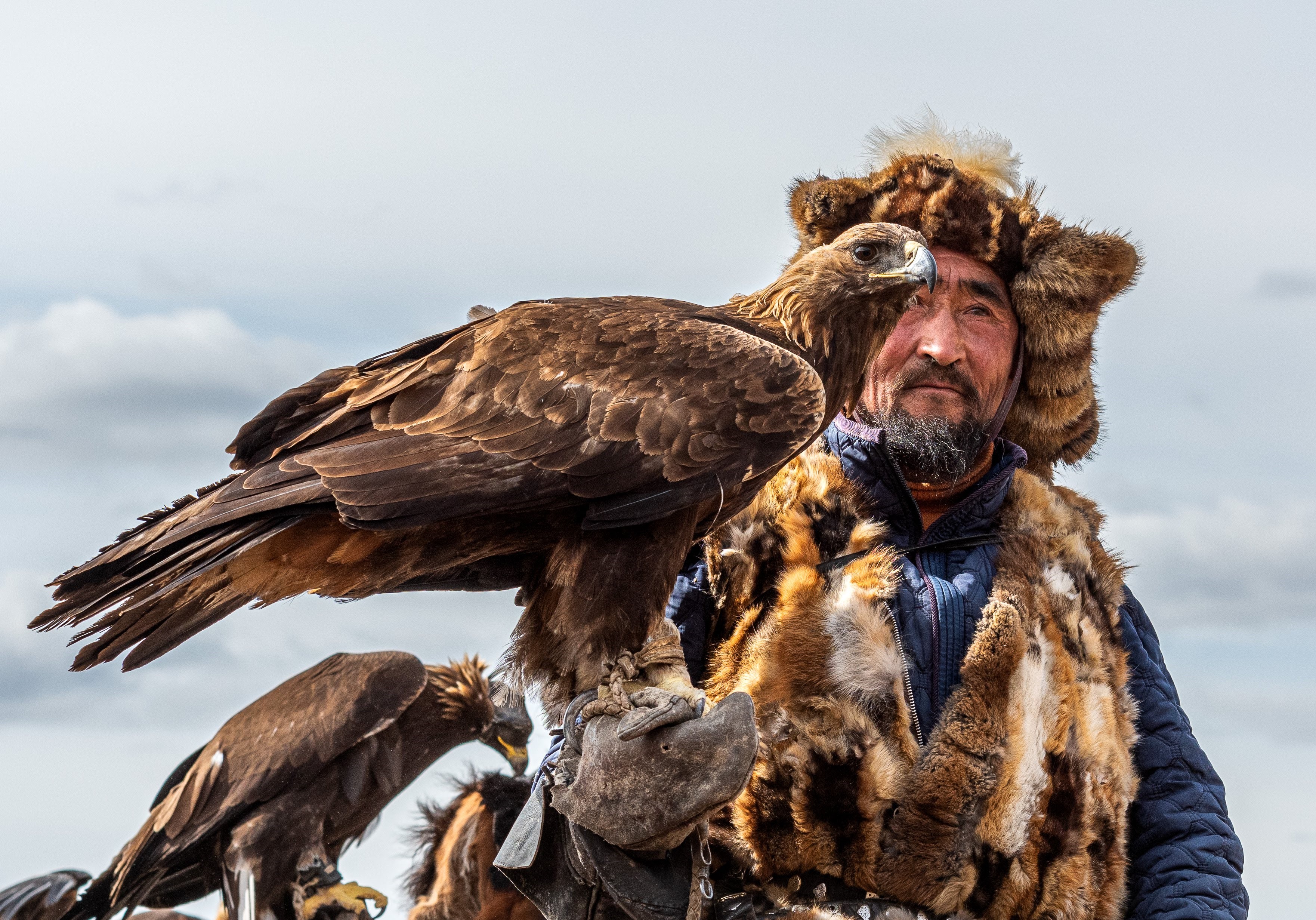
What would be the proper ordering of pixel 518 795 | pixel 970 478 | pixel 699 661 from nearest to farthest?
pixel 699 661, pixel 970 478, pixel 518 795

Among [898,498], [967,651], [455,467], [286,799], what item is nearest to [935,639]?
[967,651]

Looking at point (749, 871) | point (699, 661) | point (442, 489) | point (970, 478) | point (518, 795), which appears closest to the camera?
point (442, 489)

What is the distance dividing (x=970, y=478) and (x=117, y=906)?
471cm

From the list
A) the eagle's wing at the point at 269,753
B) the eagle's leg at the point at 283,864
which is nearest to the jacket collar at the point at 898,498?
the eagle's wing at the point at 269,753

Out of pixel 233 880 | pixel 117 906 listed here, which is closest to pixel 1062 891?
pixel 233 880

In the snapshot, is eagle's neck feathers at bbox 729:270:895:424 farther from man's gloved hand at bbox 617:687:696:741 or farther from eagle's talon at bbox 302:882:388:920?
eagle's talon at bbox 302:882:388:920

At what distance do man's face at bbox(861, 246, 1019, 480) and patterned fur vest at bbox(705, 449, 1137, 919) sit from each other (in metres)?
0.41

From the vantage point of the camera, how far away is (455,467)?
10.3 ft

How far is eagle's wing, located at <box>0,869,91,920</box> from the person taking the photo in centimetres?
600

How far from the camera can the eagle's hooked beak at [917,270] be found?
361cm

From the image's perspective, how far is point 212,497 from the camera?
3.15 meters

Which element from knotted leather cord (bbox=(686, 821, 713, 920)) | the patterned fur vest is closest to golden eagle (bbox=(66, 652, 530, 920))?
the patterned fur vest

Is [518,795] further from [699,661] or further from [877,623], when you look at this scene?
[877,623]

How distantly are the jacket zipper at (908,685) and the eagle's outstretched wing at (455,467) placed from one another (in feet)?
2.27
